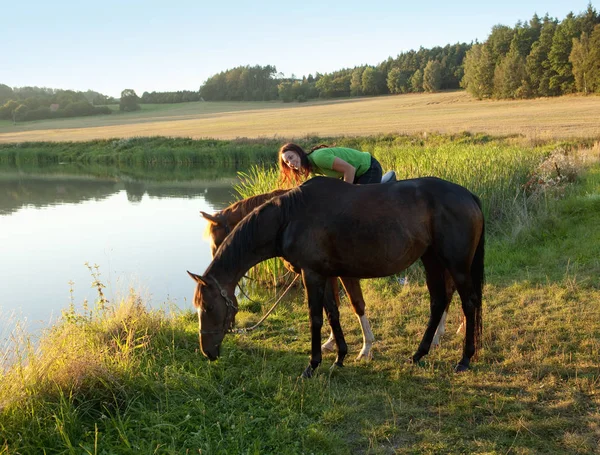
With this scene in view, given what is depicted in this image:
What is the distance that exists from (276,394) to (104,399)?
126 cm

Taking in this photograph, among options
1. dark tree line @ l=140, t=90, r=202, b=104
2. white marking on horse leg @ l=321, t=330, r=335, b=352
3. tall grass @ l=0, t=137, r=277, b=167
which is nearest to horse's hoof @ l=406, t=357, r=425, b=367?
white marking on horse leg @ l=321, t=330, r=335, b=352

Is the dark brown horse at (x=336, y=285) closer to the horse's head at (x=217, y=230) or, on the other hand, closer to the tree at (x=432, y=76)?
the horse's head at (x=217, y=230)

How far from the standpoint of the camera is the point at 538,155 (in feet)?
42.8

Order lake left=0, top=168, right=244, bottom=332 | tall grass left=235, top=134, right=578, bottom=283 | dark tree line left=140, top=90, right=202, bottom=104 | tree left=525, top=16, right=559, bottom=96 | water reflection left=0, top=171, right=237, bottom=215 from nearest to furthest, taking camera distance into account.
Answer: lake left=0, top=168, right=244, bottom=332 < tall grass left=235, top=134, right=578, bottom=283 < water reflection left=0, top=171, right=237, bottom=215 < tree left=525, top=16, right=559, bottom=96 < dark tree line left=140, top=90, right=202, bottom=104

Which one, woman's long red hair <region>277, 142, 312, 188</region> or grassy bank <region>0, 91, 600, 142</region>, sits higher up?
grassy bank <region>0, 91, 600, 142</region>

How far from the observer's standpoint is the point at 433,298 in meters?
4.50

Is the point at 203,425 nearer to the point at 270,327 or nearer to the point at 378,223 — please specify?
the point at 378,223

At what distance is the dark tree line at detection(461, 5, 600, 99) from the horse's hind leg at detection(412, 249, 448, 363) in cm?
5559

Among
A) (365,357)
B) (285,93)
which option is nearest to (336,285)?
(365,357)

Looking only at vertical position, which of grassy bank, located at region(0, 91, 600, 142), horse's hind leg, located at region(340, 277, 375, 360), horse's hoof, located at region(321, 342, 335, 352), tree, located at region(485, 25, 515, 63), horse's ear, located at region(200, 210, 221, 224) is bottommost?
horse's hoof, located at region(321, 342, 335, 352)

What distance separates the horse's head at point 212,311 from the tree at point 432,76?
7615cm

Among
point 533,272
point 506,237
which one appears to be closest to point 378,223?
point 533,272

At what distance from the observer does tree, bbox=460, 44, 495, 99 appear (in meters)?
62.5

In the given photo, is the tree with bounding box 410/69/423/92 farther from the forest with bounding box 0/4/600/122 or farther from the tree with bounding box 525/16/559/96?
the tree with bounding box 525/16/559/96
